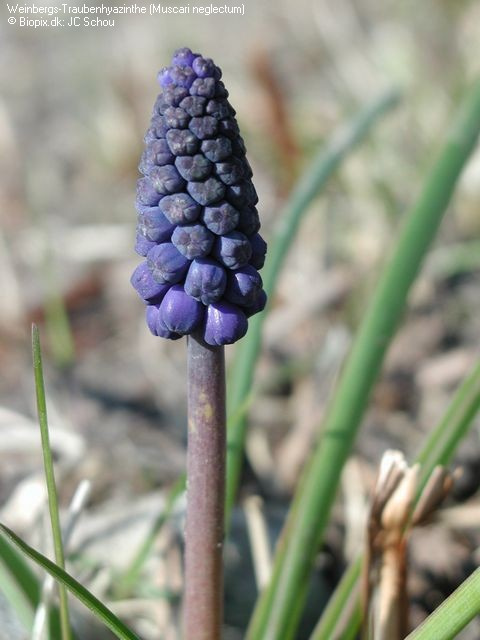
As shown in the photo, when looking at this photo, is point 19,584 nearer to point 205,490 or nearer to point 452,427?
point 205,490

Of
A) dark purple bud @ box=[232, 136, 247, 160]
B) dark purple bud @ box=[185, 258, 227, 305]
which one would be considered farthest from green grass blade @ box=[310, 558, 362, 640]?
dark purple bud @ box=[232, 136, 247, 160]

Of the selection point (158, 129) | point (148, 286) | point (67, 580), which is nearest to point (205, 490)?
point (67, 580)

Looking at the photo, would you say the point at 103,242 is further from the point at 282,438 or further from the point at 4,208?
the point at 282,438

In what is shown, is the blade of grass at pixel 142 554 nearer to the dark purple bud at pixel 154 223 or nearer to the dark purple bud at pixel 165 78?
the dark purple bud at pixel 154 223

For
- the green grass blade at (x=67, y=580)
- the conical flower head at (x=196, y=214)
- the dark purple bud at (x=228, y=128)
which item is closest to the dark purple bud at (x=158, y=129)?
the conical flower head at (x=196, y=214)

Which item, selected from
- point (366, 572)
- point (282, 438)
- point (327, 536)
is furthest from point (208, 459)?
point (282, 438)

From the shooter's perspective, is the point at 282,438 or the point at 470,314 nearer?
the point at 282,438
